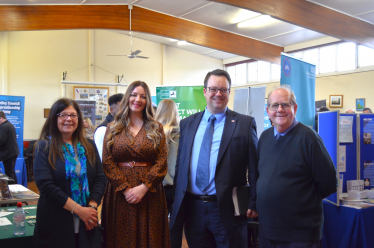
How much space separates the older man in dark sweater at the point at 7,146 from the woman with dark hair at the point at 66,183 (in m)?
4.84

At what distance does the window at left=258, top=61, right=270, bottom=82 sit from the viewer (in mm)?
12289

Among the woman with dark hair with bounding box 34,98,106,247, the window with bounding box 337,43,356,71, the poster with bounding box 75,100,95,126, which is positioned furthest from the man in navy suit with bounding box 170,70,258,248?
the poster with bounding box 75,100,95,126

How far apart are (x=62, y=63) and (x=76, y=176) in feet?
33.5

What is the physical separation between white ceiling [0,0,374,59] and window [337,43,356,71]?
85 cm

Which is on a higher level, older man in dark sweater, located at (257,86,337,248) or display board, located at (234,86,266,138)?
display board, located at (234,86,266,138)

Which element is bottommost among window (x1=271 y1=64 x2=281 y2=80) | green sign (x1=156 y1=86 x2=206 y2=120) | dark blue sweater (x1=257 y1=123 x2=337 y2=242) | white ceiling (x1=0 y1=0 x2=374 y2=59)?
dark blue sweater (x1=257 y1=123 x2=337 y2=242)

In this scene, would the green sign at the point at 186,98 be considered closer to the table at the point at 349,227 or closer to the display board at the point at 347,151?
the display board at the point at 347,151

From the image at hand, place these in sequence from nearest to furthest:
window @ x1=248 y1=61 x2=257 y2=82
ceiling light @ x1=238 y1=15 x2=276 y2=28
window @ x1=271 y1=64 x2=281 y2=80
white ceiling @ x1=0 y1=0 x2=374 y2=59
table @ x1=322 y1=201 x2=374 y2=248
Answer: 1. table @ x1=322 y1=201 x2=374 y2=248
2. white ceiling @ x1=0 y1=0 x2=374 y2=59
3. ceiling light @ x1=238 y1=15 x2=276 y2=28
4. window @ x1=271 y1=64 x2=281 y2=80
5. window @ x1=248 y1=61 x2=257 y2=82

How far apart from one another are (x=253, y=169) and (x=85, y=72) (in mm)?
10631

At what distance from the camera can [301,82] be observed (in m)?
3.43

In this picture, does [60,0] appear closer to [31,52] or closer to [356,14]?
[31,52]

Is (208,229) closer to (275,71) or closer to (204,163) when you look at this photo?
(204,163)

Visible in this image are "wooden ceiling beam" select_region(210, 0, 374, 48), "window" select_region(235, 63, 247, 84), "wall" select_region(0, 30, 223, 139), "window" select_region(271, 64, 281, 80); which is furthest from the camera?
"window" select_region(235, 63, 247, 84)

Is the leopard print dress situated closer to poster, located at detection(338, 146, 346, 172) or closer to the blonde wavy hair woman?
the blonde wavy hair woman
